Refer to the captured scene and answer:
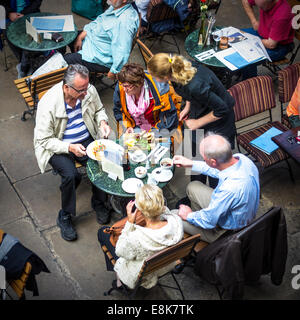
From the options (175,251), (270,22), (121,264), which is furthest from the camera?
(270,22)

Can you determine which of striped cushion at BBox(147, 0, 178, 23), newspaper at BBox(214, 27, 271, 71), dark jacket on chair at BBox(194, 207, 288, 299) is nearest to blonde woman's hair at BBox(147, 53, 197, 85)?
dark jacket on chair at BBox(194, 207, 288, 299)

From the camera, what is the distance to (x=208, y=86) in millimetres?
3689

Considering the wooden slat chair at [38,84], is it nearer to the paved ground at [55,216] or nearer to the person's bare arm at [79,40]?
the paved ground at [55,216]

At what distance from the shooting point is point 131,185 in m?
3.64

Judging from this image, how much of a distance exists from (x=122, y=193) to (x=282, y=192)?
2.05 m

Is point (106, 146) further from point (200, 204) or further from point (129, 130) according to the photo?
point (200, 204)

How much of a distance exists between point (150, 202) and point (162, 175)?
2.59 ft

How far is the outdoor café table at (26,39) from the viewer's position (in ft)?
17.1

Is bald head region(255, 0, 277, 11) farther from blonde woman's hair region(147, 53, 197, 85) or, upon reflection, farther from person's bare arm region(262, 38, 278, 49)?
blonde woman's hair region(147, 53, 197, 85)

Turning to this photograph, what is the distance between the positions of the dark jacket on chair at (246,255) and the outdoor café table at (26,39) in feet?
11.0

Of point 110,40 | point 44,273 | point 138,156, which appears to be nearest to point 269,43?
point 110,40

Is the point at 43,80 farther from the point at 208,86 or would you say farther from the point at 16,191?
the point at 208,86

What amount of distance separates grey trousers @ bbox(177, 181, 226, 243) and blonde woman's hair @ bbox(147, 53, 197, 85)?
98cm
